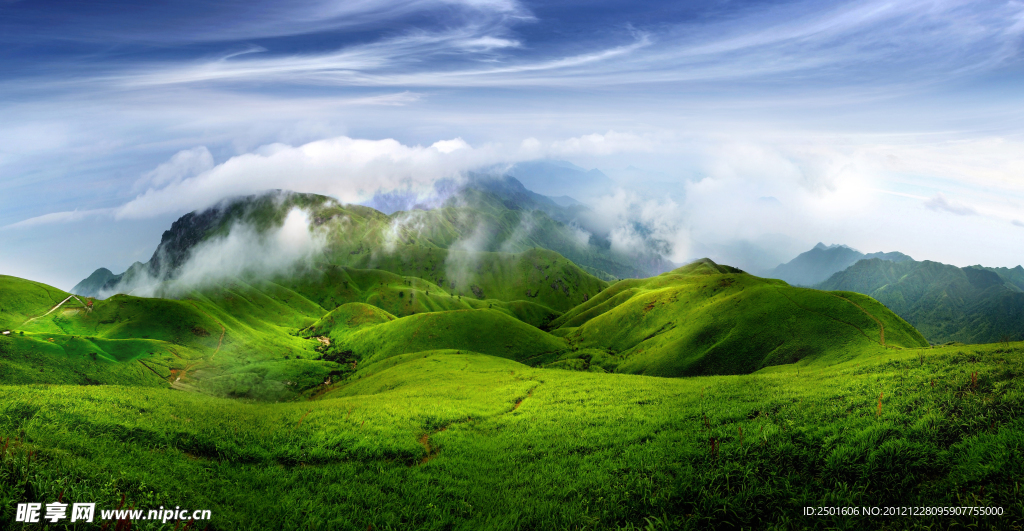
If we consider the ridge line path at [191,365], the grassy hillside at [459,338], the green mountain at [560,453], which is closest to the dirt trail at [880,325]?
the green mountain at [560,453]

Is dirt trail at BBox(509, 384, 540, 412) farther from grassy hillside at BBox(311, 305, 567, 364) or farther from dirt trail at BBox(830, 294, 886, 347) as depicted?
grassy hillside at BBox(311, 305, 567, 364)

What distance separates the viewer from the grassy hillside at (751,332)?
67875 millimetres

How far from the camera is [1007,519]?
856 cm

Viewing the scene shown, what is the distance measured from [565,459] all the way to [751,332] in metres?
83.4

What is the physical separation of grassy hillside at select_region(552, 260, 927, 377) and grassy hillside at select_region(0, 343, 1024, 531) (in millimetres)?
56841

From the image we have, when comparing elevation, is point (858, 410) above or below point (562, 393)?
above

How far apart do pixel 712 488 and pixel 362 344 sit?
14694 centimetres

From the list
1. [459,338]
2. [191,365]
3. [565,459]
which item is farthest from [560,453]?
[191,365]

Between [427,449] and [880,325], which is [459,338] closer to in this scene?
[880,325]

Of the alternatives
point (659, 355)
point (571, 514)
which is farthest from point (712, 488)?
point (659, 355)

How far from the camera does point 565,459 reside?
15.7 metres

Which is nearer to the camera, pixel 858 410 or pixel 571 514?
pixel 571 514

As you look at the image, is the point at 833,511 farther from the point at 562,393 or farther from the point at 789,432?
the point at 562,393

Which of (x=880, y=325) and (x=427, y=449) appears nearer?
(x=427, y=449)
